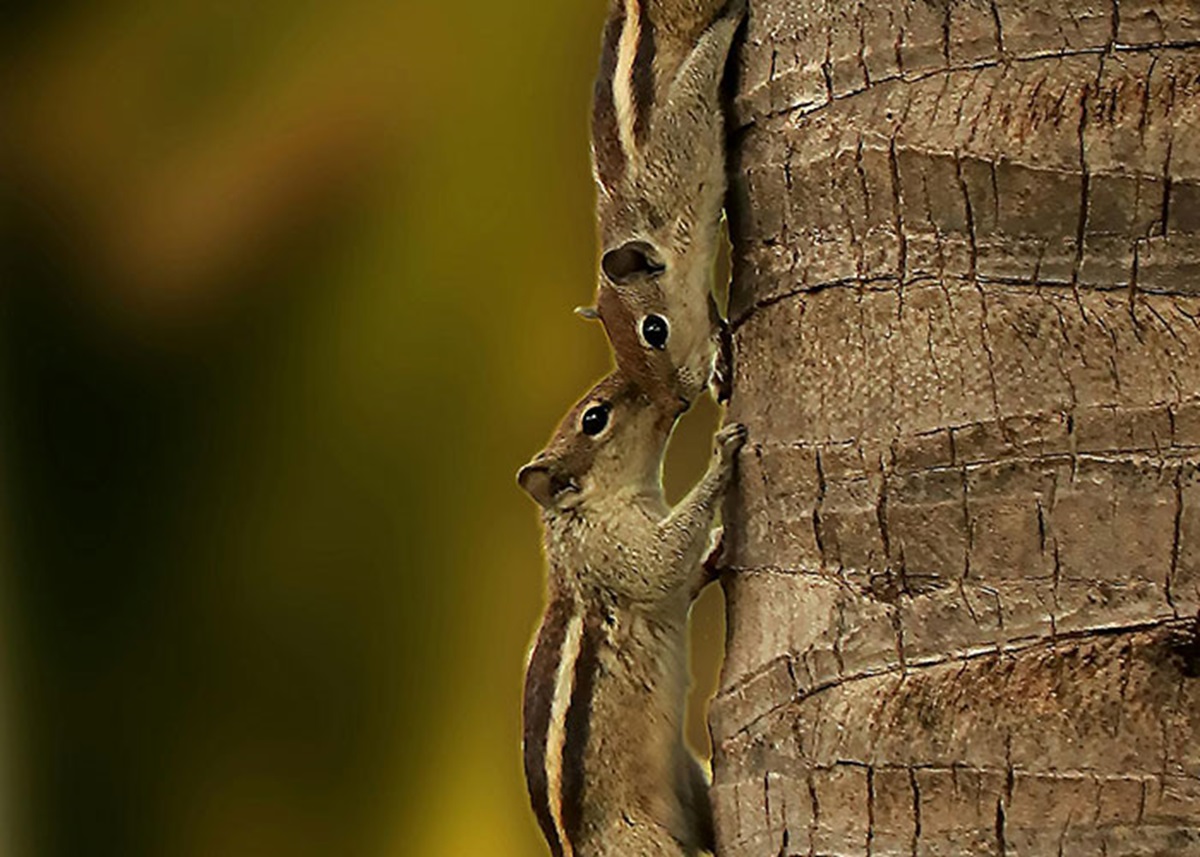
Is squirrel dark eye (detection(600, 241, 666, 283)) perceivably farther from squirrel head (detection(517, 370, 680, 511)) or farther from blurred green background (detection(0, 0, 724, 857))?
blurred green background (detection(0, 0, 724, 857))

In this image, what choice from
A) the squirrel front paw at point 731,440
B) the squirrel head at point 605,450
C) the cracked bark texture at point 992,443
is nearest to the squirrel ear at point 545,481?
the squirrel head at point 605,450

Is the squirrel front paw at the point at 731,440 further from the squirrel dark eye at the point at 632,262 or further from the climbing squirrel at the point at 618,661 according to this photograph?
the squirrel dark eye at the point at 632,262

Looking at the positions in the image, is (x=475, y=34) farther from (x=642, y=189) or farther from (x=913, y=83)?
(x=913, y=83)

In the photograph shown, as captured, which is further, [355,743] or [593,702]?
[355,743]

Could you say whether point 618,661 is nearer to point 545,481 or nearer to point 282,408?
point 545,481

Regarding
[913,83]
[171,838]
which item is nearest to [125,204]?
[171,838]
